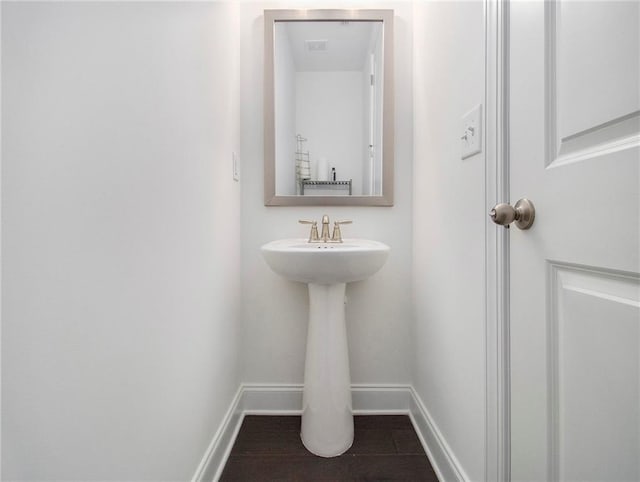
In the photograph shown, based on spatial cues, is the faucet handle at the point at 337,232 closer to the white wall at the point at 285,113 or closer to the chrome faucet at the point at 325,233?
the chrome faucet at the point at 325,233

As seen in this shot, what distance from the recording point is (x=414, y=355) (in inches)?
53.1

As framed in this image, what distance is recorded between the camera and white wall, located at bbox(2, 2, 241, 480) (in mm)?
411

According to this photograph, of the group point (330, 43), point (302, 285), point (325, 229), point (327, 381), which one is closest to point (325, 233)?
point (325, 229)

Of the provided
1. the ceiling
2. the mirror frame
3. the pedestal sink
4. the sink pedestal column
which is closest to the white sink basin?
the pedestal sink

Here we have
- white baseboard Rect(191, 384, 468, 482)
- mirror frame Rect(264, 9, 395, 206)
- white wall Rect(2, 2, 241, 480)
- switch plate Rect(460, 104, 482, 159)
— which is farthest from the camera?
mirror frame Rect(264, 9, 395, 206)

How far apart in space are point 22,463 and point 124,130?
0.54m

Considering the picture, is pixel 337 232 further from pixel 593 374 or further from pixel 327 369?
pixel 593 374

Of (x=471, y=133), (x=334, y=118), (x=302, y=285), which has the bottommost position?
(x=302, y=285)

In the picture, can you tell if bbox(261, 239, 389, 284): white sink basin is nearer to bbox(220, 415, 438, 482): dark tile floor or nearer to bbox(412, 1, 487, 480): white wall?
bbox(412, 1, 487, 480): white wall

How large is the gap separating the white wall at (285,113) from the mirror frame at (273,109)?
2 centimetres

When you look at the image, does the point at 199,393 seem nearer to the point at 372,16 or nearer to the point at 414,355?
the point at 414,355

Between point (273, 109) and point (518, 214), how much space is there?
3.66 feet

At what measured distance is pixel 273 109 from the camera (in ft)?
4.47

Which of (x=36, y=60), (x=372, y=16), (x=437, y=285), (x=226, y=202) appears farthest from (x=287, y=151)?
(x=36, y=60)
